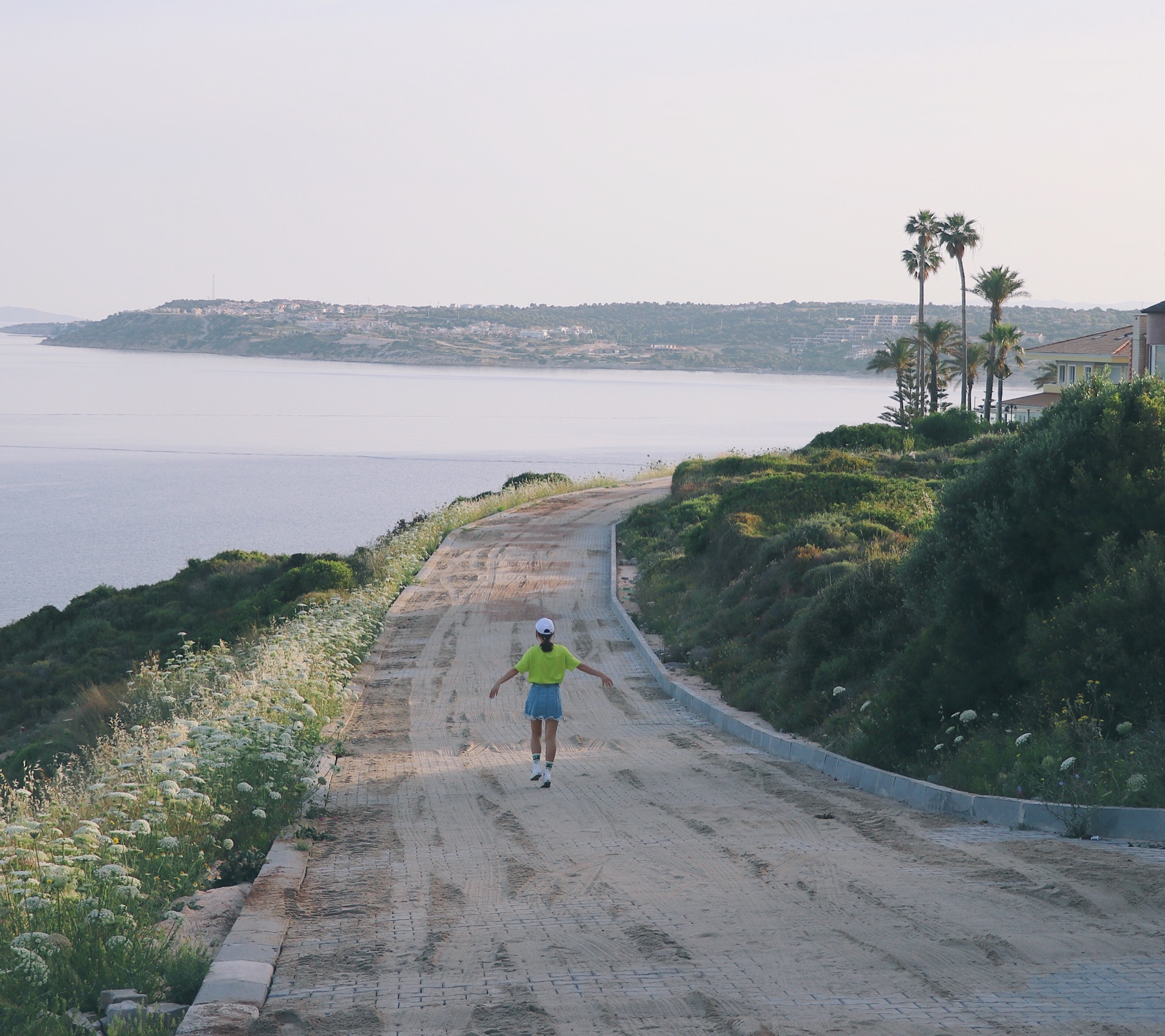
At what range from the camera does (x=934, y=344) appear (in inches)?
2874

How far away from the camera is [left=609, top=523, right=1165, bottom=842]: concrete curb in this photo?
27.2ft

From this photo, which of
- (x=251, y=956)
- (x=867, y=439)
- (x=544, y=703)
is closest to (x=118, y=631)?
(x=867, y=439)

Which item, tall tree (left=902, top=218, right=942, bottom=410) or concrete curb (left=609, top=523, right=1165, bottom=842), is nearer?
concrete curb (left=609, top=523, right=1165, bottom=842)

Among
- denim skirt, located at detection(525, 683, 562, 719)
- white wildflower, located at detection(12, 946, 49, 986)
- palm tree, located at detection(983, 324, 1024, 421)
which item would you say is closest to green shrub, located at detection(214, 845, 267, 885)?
white wildflower, located at detection(12, 946, 49, 986)

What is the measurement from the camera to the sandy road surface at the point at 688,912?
17.7 feet

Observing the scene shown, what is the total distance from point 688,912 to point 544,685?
16.0 ft

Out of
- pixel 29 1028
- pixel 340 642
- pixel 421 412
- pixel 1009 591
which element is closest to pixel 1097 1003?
pixel 29 1028

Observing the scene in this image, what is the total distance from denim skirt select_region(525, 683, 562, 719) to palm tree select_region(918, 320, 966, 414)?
2507 inches

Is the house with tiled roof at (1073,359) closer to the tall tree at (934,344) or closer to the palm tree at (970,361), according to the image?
the palm tree at (970,361)

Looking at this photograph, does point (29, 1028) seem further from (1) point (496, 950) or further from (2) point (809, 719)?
(2) point (809, 719)

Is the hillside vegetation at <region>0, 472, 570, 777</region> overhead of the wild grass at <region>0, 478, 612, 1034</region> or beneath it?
beneath

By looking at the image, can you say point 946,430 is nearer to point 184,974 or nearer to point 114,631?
point 114,631

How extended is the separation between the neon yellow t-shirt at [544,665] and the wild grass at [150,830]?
2.25m

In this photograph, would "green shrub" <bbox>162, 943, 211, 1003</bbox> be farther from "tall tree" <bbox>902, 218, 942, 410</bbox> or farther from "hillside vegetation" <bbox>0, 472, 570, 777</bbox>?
"tall tree" <bbox>902, 218, 942, 410</bbox>
